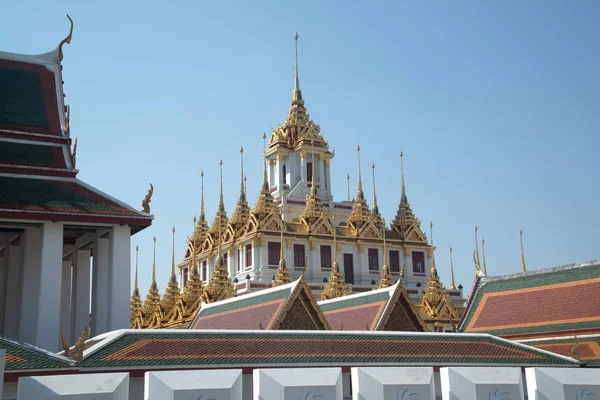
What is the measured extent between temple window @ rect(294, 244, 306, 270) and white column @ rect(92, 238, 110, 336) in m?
25.6

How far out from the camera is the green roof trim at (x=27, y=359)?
40.6 feet

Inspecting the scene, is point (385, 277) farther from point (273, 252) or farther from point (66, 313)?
point (66, 313)

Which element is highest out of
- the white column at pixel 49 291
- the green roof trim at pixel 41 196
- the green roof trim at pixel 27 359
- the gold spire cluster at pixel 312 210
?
the gold spire cluster at pixel 312 210

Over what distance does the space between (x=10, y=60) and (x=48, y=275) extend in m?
8.36

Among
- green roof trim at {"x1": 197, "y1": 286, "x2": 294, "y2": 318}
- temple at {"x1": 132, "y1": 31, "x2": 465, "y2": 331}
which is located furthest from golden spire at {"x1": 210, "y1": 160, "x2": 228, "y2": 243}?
green roof trim at {"x1": 197, "y1": 286, "x2": 294, "y2": 318}

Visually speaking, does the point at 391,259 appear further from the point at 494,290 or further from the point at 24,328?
the point at 24,328

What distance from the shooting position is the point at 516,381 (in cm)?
1076

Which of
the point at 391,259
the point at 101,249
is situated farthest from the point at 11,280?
the point at 391,259

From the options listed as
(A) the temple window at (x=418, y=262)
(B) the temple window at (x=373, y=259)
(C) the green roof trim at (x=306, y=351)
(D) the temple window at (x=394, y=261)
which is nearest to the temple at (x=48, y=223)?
(C) the green roof trim at (x=306, y=351)

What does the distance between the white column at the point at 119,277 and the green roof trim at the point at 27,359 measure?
5.72m

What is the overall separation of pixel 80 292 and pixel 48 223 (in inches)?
200

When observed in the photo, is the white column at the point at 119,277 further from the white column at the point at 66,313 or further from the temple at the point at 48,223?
the white column at the point at 66,313

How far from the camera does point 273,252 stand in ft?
149

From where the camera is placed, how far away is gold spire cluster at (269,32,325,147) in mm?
52781
